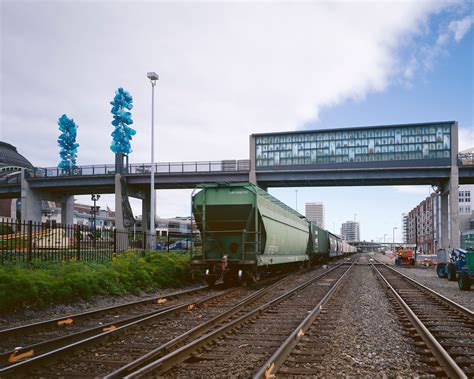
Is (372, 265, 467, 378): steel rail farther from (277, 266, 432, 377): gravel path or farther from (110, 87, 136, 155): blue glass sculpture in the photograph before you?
(110, 87, 136, 155): blue glass sculpture

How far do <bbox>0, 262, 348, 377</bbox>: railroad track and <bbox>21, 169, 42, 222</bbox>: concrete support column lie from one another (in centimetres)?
5196

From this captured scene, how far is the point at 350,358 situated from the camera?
6.94 meters

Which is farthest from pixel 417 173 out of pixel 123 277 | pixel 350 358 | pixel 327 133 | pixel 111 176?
pixel 350 358

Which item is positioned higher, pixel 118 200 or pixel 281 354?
pixel 118 200

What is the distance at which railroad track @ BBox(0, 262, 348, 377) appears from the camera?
6.22 meters

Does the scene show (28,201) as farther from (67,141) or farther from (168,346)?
(168,346)

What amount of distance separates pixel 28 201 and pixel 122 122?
18.5m

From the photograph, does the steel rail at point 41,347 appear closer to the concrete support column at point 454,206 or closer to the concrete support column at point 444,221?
the concrete support column at point 454,206

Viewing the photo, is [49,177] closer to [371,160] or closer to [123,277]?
[371,160]

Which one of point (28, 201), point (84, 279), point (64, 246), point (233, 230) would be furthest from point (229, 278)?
point (28, 201)

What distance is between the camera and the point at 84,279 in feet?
44.2

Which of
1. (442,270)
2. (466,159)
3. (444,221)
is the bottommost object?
(442,270)

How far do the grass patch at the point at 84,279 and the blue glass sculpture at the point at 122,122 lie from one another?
30.4m

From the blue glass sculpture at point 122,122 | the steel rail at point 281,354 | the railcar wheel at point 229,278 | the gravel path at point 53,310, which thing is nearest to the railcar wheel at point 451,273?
the railcar wheel at point 229,278
